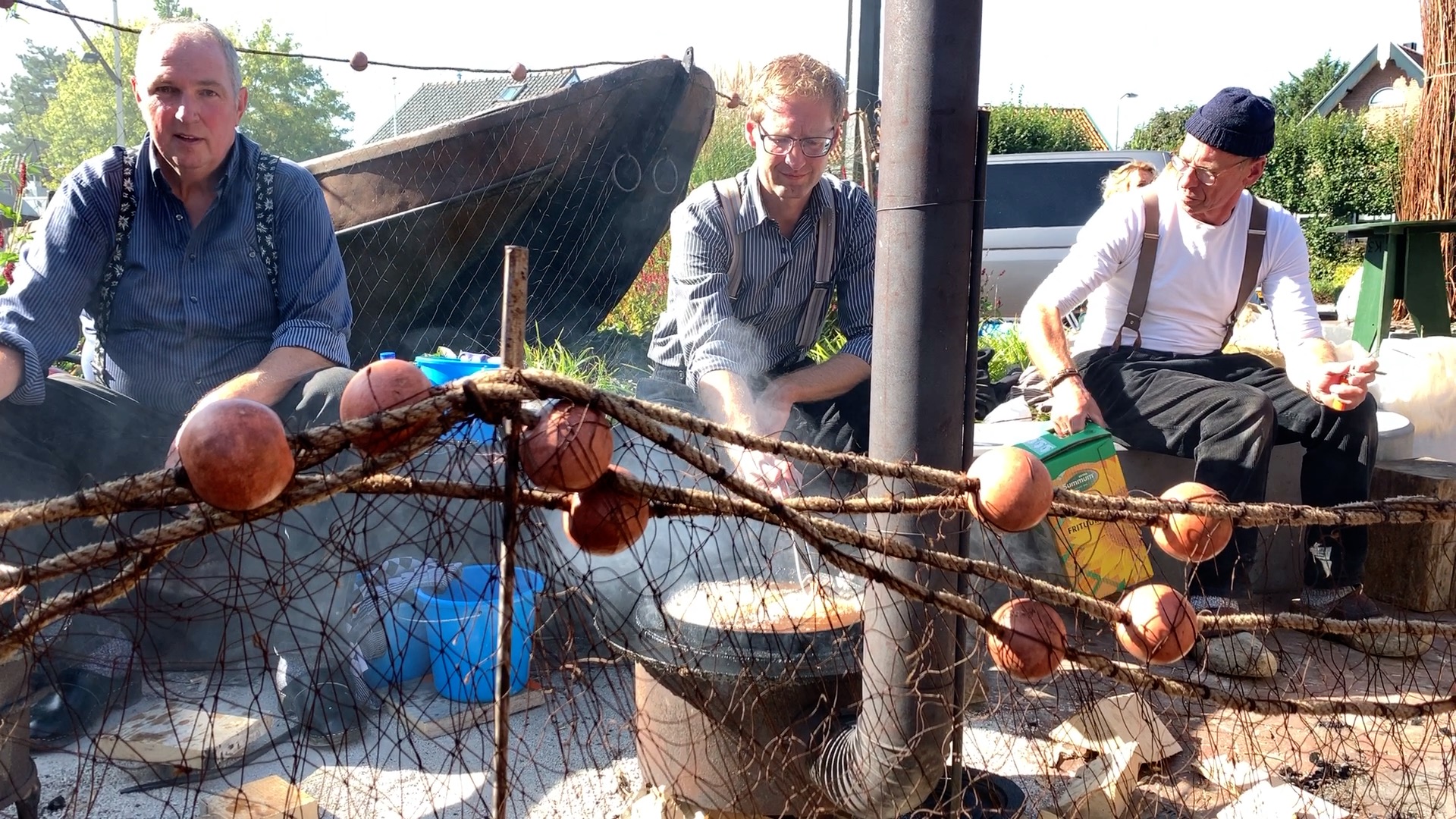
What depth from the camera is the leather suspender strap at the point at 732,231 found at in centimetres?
374

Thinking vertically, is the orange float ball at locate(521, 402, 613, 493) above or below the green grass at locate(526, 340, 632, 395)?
above

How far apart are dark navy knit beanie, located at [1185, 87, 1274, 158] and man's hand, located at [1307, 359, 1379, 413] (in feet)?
2.68

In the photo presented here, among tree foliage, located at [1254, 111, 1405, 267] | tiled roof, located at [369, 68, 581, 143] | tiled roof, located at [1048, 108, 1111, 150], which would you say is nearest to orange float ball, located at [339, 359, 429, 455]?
tiled roof, located at [369, 68, 581, 143]

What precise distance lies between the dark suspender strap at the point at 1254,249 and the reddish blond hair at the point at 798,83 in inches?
68.8

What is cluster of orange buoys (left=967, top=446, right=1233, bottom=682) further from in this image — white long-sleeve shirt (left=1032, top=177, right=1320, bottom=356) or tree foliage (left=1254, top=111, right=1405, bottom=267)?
tree foliage (left=1254, top=111, right=1405, bottom=267)

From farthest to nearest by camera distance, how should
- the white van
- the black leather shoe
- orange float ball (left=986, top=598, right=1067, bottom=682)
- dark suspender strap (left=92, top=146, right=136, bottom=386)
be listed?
1. the white van
2. dark suspender strap (left=92, top=146, right=136, bottom=386)
3. the black leather shoe
4. orange float ball (left=986, top=598, right=1067, bottom=682)

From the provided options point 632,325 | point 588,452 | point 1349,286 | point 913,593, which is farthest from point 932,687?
point 1349,286

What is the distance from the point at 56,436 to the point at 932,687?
2700mm

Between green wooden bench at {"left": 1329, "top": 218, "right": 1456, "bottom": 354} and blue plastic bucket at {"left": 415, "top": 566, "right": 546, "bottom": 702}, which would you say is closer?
blue plastic bucket at {"left": 415, "top": 566, "right": 546, "bottom": 702}

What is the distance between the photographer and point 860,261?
394 centimetres

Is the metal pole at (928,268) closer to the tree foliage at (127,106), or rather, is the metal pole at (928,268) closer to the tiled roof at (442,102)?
the tiled roof at (442,102)

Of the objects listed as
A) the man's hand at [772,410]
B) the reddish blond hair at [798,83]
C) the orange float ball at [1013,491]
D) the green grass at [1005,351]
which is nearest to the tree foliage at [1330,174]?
the green grass at [1005,351]

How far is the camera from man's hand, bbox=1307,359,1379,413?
12.2ft

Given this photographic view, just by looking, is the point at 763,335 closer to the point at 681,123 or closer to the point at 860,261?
the point at 860,261
